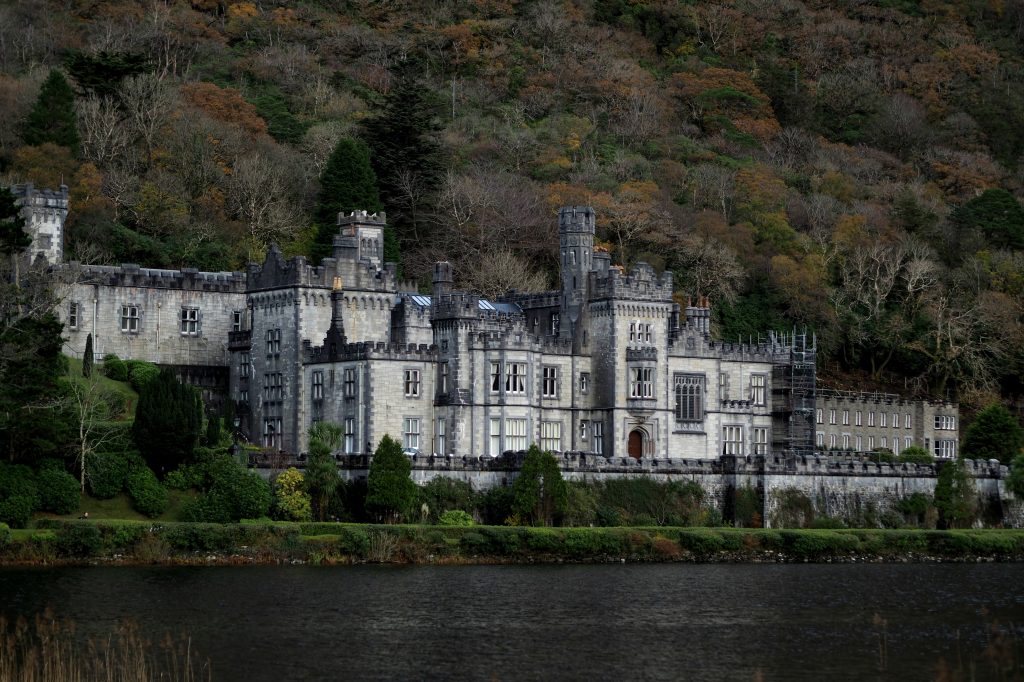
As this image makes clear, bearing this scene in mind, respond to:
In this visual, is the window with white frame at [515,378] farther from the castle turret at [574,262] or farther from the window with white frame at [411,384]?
the castle turret at [574,262]

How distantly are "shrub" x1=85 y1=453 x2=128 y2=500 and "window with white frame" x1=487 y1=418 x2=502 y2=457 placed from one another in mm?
20012

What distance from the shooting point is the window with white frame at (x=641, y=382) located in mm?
100375

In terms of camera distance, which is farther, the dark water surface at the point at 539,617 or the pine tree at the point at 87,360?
the pine tree at the point at 87,360

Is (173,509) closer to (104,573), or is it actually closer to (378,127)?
(104,573)

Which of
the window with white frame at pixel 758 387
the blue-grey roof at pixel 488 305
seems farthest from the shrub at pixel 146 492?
the window with white frame at pixel 758 387

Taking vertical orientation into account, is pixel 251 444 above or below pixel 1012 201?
below

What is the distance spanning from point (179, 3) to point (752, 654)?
107451 mm

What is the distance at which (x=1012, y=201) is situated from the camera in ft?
470

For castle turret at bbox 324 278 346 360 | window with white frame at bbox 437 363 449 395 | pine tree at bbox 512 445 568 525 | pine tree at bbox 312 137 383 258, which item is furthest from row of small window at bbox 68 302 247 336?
pine tree at bbox 512 445 568 525

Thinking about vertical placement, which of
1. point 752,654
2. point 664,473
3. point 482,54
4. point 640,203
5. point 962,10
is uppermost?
point 962,10

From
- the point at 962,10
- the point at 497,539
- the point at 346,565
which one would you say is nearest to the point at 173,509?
the point at 346,565

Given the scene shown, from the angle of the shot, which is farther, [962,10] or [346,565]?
[962,10]

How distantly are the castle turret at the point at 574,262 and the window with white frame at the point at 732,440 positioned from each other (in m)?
10.9

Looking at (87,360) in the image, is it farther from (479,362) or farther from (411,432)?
(479,362)
